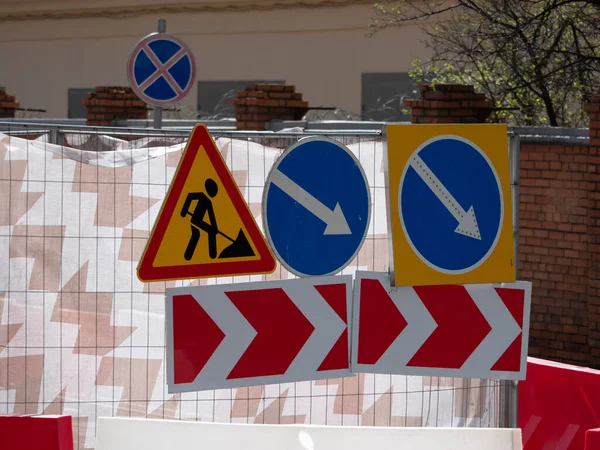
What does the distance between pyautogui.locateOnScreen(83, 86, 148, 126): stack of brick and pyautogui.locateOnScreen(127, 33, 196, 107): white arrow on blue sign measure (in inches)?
240

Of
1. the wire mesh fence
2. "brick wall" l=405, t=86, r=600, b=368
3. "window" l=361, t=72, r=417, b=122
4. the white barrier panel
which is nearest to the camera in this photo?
the white barrier panel

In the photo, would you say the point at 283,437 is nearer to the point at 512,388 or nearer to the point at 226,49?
the point at 512,388

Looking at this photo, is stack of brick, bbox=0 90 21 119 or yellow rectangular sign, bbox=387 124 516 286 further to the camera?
stack of brick, bbox=0 90 21 119

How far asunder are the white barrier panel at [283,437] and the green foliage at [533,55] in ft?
24.1

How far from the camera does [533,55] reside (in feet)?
40.4

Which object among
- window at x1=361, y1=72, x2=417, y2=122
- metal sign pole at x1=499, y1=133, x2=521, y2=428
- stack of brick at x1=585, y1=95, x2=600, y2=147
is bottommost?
metal sign pole at x1=499, y1=133, x2=521, y2=428

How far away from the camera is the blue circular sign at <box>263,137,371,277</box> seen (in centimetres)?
442

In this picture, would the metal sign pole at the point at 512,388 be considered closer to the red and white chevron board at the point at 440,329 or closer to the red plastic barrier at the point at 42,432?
the red and white chevron board at the point at 440,329

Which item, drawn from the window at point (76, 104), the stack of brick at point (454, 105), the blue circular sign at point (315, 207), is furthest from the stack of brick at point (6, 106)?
the blue circular sign at point (315, 207)

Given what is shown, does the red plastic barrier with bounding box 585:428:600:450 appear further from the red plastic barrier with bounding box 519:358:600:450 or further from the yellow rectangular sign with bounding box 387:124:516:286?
the yellow rectangular sign with bounding box 387:124:516:286

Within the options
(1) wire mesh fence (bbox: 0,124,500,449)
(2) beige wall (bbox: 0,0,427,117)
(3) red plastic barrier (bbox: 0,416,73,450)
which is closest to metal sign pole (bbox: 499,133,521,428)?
(1) wire mesh fence (bbox: 0,124,500,449)

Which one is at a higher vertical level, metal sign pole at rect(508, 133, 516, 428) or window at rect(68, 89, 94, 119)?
window at rect(68, 89, 94, 119)

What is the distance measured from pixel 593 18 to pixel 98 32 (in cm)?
1671

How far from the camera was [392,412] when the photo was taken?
19.7 feet
